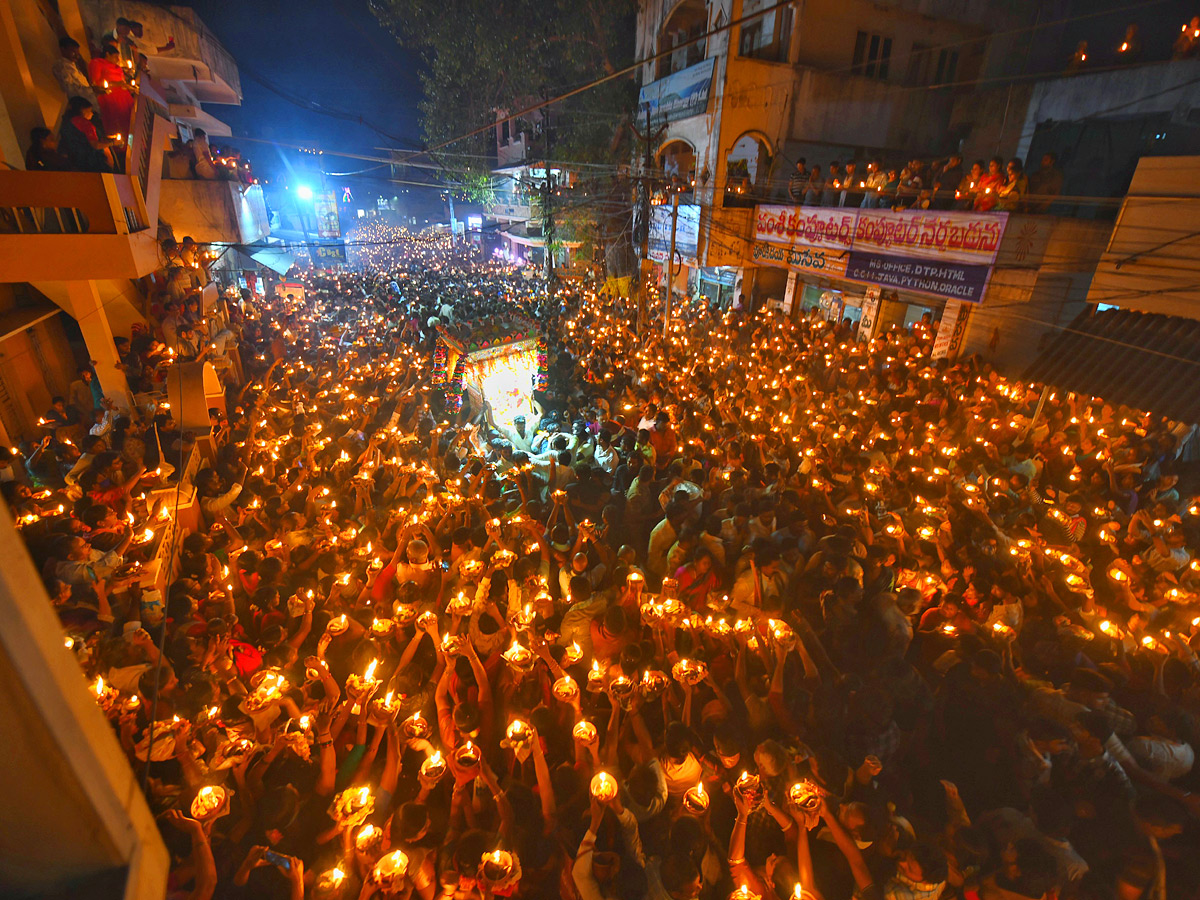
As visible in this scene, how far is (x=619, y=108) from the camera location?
22453 mm

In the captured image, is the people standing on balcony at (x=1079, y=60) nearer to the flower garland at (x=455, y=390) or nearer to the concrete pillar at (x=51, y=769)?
the flower garland at (x=455, y=390)

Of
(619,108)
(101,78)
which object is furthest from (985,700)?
(619,108)

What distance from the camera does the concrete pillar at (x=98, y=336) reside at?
852 cm

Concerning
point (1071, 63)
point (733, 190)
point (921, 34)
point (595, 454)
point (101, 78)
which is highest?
point (921, 34)

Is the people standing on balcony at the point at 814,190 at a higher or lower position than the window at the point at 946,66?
lower

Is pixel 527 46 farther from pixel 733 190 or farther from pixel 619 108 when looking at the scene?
pixel 733 190

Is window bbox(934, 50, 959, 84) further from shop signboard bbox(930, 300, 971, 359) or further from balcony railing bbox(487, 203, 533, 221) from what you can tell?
balcony railing bbox(487, 203, 533, 221)

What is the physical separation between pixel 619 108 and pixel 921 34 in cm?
1083

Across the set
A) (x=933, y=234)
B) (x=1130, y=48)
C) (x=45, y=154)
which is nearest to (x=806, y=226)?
(x=933, y=234)

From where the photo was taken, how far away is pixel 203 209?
1237cm

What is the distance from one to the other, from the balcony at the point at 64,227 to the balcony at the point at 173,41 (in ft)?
30.2

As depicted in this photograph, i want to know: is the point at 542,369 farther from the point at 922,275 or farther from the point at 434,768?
the point at 434,768

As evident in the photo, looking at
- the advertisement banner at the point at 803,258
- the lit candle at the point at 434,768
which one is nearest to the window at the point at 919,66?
the advertisement banner at the point at 803,258

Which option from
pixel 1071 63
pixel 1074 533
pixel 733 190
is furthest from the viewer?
pixel 733 190
